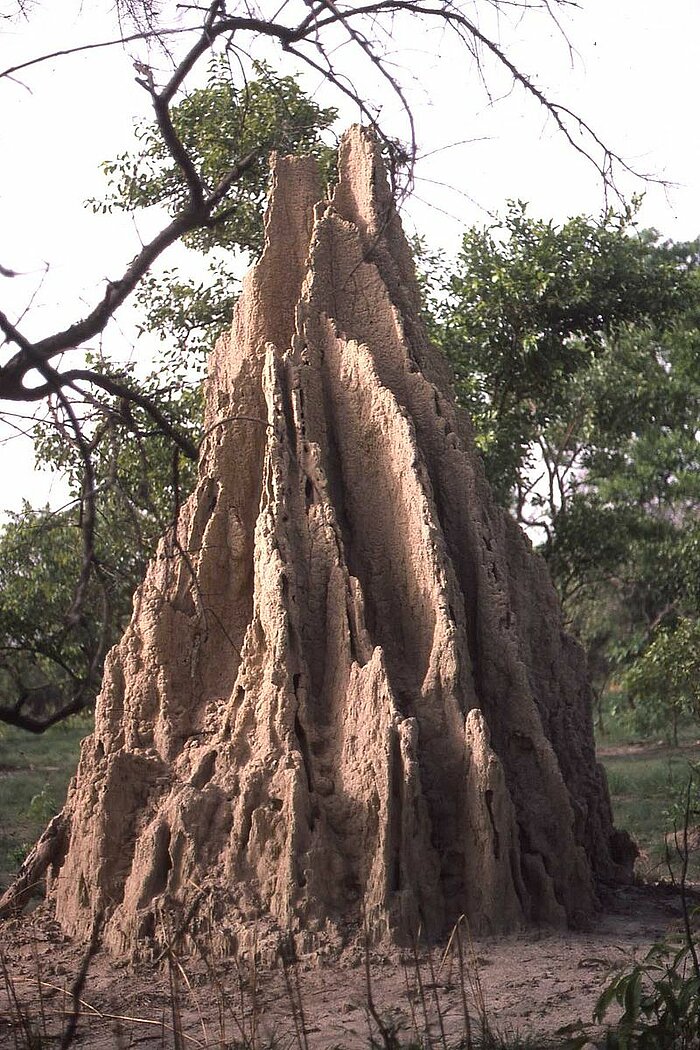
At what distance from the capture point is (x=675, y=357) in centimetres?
1557

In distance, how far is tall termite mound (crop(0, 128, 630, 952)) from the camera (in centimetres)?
512

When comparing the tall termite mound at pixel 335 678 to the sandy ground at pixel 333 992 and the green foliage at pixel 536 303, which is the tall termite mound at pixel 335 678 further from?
the green foliage at pixel 536 303

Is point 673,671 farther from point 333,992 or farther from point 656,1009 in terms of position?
point 656,1009

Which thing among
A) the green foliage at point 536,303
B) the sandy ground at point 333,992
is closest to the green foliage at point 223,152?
the green foliage at point 536,303

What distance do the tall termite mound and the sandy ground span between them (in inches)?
6.9

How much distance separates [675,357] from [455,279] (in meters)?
5.05

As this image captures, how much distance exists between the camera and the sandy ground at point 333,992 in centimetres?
407

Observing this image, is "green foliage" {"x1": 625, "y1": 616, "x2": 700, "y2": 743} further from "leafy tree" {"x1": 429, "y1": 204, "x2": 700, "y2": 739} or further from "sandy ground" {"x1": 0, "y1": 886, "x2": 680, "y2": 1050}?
"sandy ground" {"x1": 0, "y1": 886, "x2": 680, "y2": 1050}

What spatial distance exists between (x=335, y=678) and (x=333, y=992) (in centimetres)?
146

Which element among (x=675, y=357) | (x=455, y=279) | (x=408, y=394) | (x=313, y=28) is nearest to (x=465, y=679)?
(x=408, y=394)

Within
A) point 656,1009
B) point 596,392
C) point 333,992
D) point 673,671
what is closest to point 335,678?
point 333,992

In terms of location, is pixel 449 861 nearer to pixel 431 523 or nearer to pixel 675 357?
pixel 431 523

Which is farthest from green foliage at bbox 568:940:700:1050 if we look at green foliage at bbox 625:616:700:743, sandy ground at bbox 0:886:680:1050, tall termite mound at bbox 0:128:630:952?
green foliage at bbox 625:616:700:743

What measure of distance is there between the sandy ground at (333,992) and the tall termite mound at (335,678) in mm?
176
